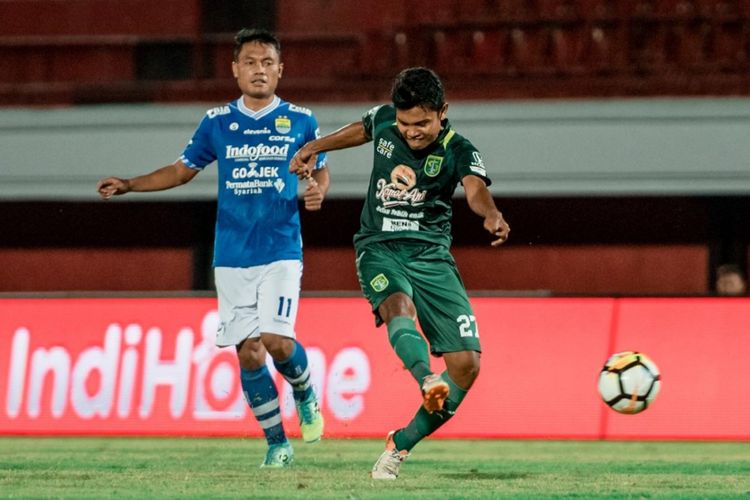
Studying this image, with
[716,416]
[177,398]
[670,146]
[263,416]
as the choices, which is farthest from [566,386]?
[670,146]

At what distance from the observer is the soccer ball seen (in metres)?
7.68

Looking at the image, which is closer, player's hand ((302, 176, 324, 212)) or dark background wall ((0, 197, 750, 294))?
player's hand ((302, 176, 324, 212))

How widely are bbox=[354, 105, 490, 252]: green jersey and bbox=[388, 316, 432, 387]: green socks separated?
0.49m

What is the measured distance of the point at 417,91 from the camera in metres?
6.18

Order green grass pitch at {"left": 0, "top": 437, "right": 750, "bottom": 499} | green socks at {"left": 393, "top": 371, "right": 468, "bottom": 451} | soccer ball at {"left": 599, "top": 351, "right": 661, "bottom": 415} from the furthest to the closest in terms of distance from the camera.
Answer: soccer ball at {"left": 599, "top": 351, "right": 661, "bottom": 415}, green socks at {"left": 393, "top": 371, "right": 468, "bottom": 451}, green grass pitch at {"left": 0, "top": 437, "right": 750, "bottom": 499}

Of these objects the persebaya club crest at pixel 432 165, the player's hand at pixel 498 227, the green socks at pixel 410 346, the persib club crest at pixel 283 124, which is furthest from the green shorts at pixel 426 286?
the persib club crest at pixel 283 124

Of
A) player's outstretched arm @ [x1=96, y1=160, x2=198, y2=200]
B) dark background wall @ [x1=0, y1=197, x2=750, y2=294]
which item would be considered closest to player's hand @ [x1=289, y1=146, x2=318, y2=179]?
player's outstretched arm @ [x1=96, y1=160, x2=198, y2=200]

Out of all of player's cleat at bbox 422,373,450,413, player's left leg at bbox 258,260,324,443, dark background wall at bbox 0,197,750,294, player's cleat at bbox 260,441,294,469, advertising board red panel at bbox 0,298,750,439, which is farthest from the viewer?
dark background wall at bbox 0,197,750,294

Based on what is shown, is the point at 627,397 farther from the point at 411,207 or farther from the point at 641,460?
the point at 411,207

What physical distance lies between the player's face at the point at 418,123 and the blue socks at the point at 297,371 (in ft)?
4.97

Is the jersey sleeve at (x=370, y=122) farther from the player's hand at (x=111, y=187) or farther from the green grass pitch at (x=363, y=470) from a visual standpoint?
the green grass pitch at (x=363, y=470)

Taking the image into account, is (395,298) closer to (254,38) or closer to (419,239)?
(419,239)

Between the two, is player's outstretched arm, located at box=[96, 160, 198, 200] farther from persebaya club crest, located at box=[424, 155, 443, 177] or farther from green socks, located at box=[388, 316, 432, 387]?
green socks, located at box=[388, 316, 432, 387]

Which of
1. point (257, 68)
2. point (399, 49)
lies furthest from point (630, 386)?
point (399, 49)
